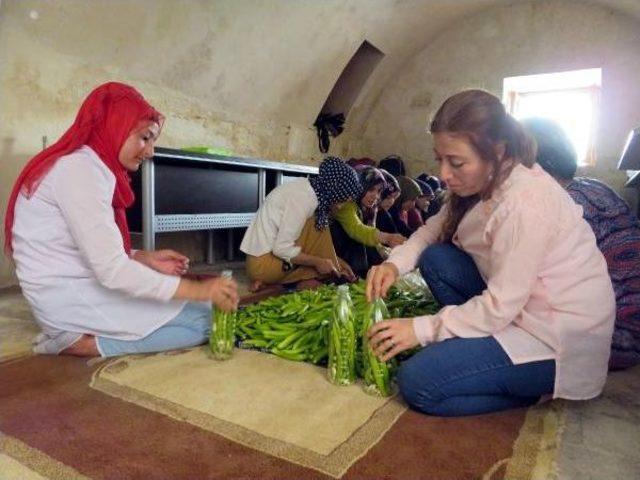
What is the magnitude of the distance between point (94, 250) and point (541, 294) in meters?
1.31

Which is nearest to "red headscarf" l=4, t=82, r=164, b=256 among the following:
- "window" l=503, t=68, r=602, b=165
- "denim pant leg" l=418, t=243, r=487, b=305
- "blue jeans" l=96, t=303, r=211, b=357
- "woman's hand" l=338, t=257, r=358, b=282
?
"blue jeans" l=96, t=303, r=211, b=357

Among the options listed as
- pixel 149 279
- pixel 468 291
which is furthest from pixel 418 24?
pixel 149 279

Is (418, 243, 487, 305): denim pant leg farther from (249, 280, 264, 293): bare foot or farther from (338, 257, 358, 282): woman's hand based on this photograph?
(249, 280, 264, 293): bare foot

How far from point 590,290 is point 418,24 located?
5.71 meters

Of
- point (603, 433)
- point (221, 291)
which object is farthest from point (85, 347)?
point (603, 433)

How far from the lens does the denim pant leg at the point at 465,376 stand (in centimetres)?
129

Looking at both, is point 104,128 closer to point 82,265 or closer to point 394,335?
point 82,265

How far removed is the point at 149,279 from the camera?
1.51 m

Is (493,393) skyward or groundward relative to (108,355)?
skyward

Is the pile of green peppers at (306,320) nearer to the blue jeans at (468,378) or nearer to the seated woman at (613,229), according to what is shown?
the blue jeans at (468,378)

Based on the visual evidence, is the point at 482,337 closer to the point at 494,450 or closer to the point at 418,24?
the point at 494,450

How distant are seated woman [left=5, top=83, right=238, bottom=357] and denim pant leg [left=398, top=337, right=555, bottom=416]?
0.67m

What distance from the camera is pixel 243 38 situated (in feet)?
13.8

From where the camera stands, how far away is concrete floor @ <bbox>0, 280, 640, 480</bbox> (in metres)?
1.09
